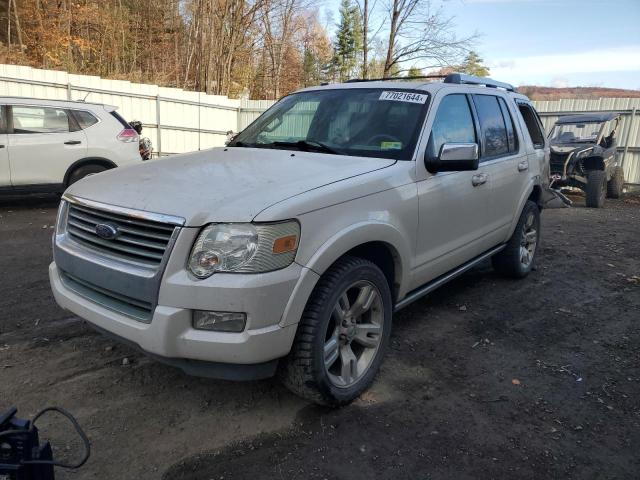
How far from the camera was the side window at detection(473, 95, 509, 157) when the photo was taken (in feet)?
14.1

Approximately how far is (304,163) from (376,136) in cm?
69

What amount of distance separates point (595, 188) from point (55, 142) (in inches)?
441

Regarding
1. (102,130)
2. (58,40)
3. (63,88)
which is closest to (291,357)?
(102,130)

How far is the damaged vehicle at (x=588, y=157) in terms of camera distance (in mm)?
11617

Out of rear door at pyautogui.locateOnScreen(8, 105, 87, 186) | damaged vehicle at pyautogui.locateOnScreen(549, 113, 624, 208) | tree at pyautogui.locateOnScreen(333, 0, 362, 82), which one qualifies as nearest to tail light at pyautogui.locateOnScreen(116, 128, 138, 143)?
rear door at pyautogui.locateOnScreen(8, 105, 87, 186)

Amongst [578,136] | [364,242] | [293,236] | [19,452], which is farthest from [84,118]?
[578,136]

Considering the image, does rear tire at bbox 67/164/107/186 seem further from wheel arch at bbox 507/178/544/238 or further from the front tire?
the front tire

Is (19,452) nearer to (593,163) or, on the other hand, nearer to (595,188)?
(595,188)

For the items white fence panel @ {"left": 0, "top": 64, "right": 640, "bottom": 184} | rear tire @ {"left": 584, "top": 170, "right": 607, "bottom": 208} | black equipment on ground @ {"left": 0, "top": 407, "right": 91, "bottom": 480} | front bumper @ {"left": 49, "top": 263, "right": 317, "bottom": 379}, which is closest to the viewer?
black equipment on ground @ {"left": 0, "top": 407, "right": 91, "bottom": 480}

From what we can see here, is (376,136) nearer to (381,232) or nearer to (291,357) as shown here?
(381,232)

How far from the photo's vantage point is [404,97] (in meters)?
3.62

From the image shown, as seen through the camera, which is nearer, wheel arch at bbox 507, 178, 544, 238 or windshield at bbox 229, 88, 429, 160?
windshield at bbox 229, 88, 429, 160

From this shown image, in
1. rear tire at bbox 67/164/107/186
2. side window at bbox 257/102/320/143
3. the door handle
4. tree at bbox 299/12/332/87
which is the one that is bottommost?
rear tire at bbox 67/164/107/186

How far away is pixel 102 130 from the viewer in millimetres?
8477
